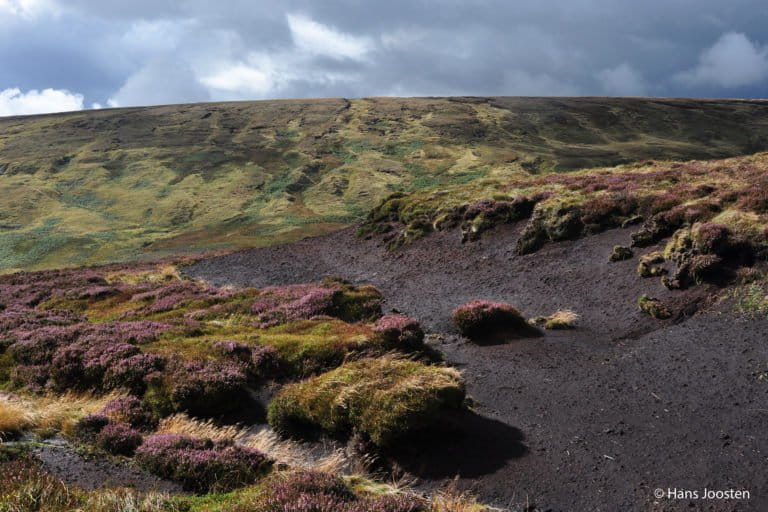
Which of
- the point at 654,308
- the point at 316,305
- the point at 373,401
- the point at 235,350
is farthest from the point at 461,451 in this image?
the point at 316,305

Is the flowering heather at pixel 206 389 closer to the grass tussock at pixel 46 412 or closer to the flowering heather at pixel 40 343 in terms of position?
the grass tussock at pixel 46 412

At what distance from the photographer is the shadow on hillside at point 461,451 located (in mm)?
10789

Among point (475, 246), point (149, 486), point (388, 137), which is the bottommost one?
point (149, 486)

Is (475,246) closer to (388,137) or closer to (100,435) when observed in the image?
(100,435)

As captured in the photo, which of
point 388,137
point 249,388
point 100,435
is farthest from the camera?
point 388,137

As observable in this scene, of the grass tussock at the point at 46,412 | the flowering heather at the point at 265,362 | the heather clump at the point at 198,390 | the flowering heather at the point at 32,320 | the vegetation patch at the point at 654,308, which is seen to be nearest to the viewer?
the grass tussock at the point at 46,412

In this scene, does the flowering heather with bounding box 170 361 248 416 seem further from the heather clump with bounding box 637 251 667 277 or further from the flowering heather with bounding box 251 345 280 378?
the heather clump with bounding box 637 251 667 277

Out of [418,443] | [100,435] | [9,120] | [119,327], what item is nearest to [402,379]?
[418,443]

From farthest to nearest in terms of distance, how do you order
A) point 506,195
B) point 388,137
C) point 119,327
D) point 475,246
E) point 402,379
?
point 388,137 → point 506,195 → point 475,246 → point 119,327 → point 402,379

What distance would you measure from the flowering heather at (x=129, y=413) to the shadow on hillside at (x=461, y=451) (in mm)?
7199

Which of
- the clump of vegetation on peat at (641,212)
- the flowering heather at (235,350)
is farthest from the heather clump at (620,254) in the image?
the flowering heather at (235,350)

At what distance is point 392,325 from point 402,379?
6263 millimetres

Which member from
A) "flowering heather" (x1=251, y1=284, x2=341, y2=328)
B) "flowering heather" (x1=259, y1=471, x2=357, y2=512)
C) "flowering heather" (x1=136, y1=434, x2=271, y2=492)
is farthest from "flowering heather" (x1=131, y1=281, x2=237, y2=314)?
"flowering heather" (x1=259, y1=471, x2=357, y2=512)

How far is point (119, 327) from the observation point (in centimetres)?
2175
